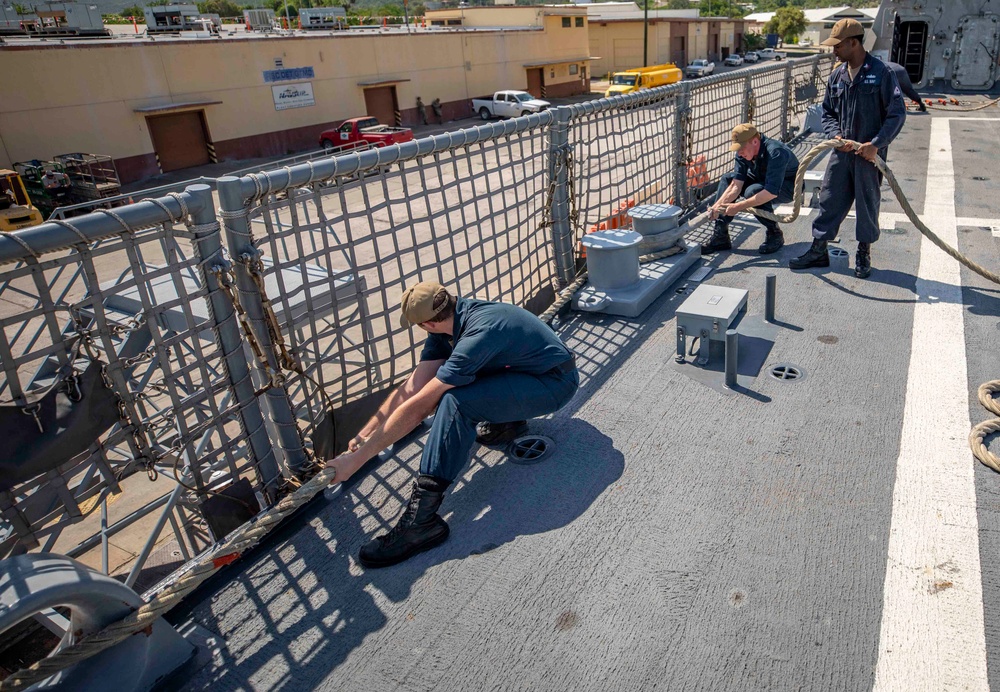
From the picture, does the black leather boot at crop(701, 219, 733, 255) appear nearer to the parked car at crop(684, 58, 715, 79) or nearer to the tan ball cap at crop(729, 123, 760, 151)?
the tan ball cap at crop(729, 123, 760, 151)

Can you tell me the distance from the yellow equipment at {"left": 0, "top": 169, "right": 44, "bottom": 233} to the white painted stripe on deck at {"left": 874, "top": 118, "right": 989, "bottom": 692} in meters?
19.2

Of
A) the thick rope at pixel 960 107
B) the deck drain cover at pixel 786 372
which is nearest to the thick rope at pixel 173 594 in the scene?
the deck drain cover at pixel 786 372

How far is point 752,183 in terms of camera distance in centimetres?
630

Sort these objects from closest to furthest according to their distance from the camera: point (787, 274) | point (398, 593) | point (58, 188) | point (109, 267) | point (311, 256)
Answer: point (398, 593) → point (311, 256) → point (787, 274) → point (109, 267) → point (58, 188)

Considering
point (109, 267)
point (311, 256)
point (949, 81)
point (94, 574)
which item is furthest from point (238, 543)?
point (949, 81)

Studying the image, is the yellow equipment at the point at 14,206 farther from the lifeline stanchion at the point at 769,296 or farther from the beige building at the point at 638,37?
the beige building at the point at 638,37

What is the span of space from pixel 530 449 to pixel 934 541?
6.00ft

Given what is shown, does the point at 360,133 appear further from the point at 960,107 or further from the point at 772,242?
the point at 772,242

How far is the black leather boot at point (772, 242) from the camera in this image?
6.34m

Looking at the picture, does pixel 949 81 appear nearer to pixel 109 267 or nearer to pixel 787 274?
pixel 787 274

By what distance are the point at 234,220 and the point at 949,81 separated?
20.5 metres

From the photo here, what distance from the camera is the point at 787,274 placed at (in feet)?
19.0

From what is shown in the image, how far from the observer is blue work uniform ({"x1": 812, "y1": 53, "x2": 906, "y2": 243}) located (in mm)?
5117

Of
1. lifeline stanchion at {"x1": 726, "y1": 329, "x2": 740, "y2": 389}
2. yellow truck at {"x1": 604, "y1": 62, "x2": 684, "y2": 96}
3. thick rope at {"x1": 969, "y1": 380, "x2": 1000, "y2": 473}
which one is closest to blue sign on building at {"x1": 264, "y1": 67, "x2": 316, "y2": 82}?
yellow truck at {"x1": 604, "y1": 62, "x2": 684, "y2": 96}
